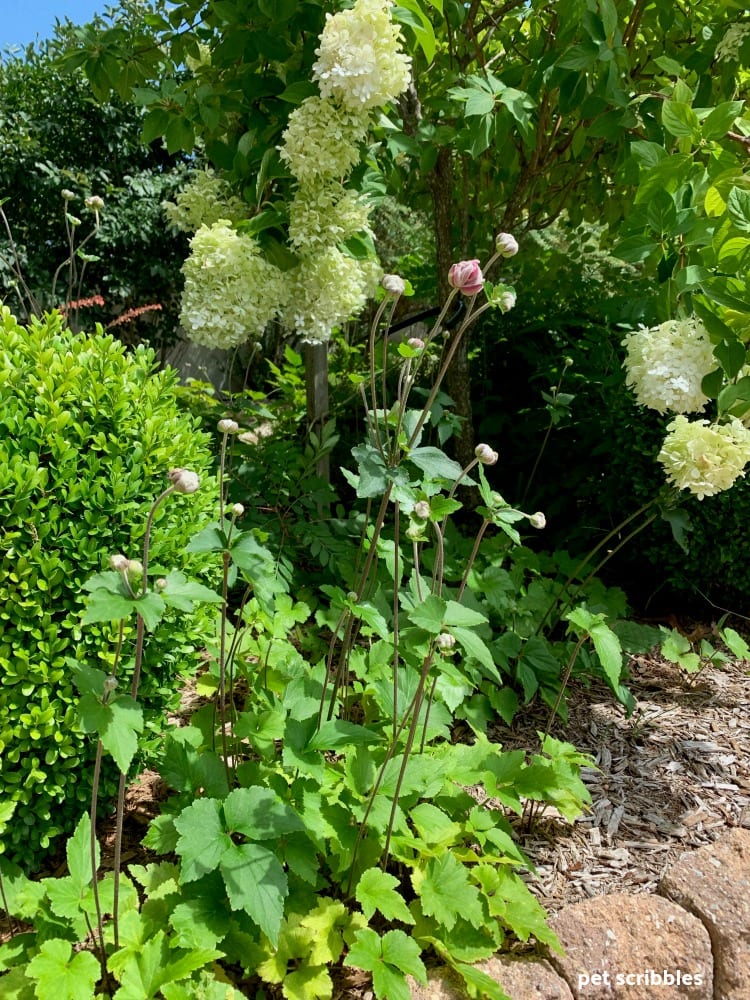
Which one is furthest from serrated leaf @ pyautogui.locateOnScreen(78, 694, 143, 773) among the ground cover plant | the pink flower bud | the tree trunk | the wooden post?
the tree trunk

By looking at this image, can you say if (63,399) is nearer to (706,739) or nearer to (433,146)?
(433,146)

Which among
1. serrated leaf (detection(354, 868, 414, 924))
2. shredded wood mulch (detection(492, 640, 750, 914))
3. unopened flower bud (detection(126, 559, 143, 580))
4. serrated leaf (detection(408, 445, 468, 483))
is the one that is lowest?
shredded wood mulch (detection(492, 640, 750, 914))

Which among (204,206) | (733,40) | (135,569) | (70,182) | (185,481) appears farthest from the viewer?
(70,182)

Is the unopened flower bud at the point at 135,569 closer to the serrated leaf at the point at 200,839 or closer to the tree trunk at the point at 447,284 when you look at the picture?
the serrated leaf at the point at 200,839

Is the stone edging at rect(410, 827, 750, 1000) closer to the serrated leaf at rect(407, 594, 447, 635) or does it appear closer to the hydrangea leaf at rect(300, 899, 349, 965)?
the hydrangea leaf at rect(300, 899, 349, 965)

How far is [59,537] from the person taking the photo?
1578 millimetres

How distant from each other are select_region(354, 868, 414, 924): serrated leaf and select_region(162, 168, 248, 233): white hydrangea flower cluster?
5.95 feet

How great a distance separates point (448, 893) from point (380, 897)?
0.50 feet

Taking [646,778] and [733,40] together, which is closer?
[646,778]

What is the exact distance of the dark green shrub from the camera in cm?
154

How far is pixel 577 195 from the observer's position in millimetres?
3754

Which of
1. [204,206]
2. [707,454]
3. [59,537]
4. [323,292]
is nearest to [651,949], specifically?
[707,454]

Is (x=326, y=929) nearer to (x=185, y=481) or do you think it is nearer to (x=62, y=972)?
(x=62, y=972)

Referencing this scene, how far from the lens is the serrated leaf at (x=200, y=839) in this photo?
1.24 m
